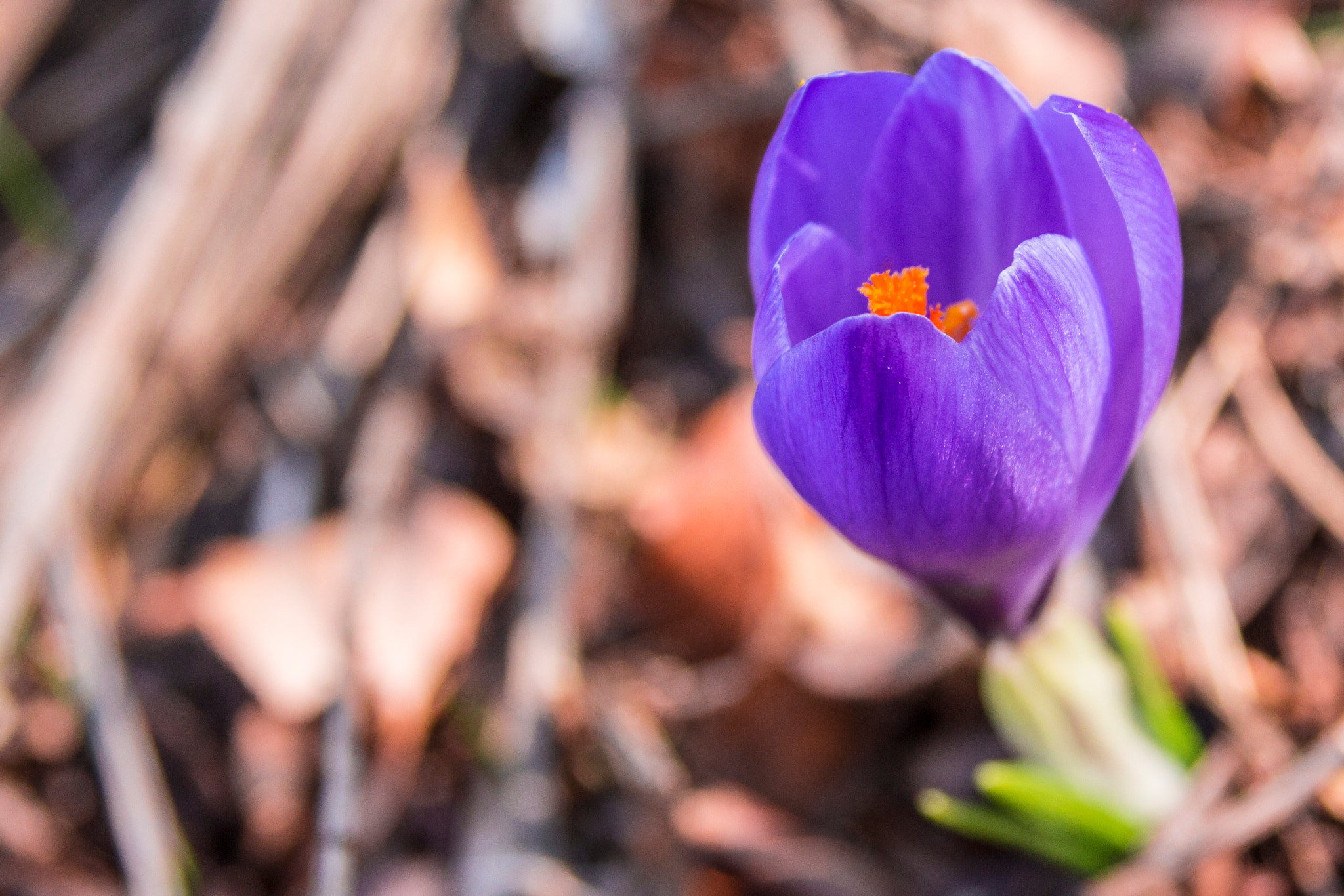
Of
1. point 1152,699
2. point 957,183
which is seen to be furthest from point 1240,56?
point 1152,699

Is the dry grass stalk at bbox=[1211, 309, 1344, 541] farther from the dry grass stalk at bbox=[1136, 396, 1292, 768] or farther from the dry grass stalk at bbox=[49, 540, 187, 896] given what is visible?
the dry grass stalk at bbox=[49, 540, 187, 896]

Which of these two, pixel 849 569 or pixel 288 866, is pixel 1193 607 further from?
pixel 288 866

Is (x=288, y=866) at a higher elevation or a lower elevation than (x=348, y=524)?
lower

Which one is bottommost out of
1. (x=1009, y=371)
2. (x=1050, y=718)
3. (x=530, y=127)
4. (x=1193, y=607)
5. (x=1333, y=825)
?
(x=1333, y=825)

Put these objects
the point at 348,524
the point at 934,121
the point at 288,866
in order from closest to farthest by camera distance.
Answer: the point at 934,121 → the point at 288,866 → the point at 348,524

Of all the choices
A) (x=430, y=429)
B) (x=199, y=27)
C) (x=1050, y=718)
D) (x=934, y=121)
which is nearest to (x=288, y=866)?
(x=430, y=429)

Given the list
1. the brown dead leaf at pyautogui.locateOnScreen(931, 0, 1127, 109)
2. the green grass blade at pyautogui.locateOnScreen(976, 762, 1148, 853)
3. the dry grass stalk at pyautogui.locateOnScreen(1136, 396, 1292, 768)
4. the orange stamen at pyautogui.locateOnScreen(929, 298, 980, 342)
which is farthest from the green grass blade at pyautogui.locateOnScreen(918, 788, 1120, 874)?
the brown dead leaf at pyautogui.locateOnScreen(931, 0, 1127, 109)

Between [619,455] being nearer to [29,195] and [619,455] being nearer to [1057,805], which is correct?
[1057,805]
